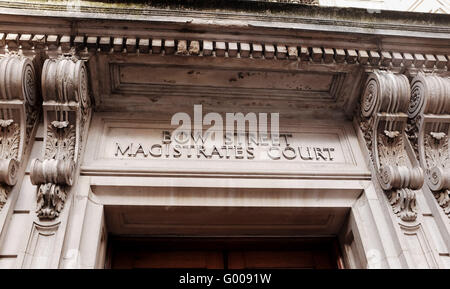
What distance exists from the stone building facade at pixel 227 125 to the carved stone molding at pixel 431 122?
0.05 ft

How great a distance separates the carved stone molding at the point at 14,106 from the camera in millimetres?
3377

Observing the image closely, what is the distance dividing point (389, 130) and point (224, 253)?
2062 millimetres

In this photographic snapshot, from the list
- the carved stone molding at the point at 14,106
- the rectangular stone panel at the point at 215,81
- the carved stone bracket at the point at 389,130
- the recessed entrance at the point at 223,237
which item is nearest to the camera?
the carved stone molding at the point at 14,106

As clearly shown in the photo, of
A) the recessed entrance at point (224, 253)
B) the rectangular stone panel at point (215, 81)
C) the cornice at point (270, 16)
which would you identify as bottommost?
the recessed entrance at point (224, 253)

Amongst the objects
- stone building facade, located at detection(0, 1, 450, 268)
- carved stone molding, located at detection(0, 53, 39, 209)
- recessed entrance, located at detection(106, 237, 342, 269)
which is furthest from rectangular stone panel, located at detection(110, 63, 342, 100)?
recessed entrance, located at detection(106, 237, 342, 269)

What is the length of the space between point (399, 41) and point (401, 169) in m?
1.42

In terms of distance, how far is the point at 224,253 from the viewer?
3.92 m

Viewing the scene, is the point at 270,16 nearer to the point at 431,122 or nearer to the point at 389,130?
the point at 389,130

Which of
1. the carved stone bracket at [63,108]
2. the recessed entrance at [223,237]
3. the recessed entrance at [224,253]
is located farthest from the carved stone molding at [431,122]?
the carved stone bracket at [63,108]

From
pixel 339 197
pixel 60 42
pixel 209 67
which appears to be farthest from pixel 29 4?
pixel 339 197

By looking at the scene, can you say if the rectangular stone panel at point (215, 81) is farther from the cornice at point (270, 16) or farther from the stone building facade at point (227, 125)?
the cornice at point (270, 16)

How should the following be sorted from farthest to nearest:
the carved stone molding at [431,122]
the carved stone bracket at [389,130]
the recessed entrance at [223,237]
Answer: the carved stone molding at [431,122] < the recessed entrance at [223,237] < the carved stone bracket at [389,130]

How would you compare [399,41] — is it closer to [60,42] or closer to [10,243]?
[60,42]

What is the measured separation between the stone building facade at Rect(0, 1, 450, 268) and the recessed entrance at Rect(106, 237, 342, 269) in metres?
0.02
